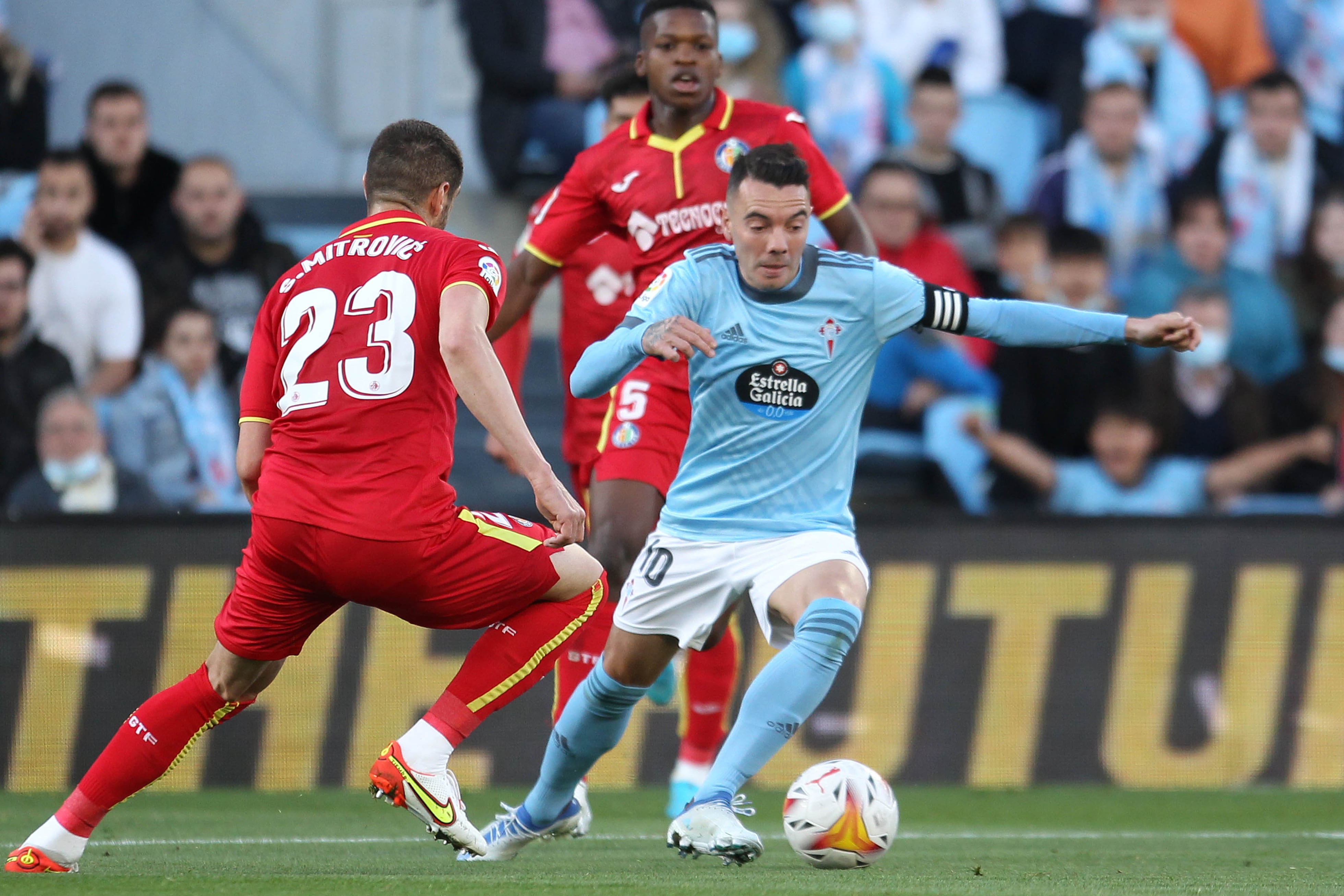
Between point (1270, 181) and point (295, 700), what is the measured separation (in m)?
6.45

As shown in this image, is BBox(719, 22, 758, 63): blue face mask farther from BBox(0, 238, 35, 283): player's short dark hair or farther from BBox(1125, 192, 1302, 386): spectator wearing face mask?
BBox(0, 238, 35, 283): player's short dark hair

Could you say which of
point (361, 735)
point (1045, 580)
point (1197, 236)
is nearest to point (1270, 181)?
point (1197, 236)

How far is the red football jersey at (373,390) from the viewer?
454 cm

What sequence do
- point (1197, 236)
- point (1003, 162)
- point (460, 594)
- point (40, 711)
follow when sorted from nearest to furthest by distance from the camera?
point (460, 594) → point (40, 711) → point (1197, 236) → point (1003, 162)

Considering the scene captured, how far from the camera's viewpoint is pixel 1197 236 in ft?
33.3

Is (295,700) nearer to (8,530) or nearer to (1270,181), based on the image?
(8,530)

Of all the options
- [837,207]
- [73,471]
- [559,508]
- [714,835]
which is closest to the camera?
[559,508]

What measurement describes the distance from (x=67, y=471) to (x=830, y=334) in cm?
495

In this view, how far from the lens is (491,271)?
460 cm

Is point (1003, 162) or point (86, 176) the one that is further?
point (1003, 162)

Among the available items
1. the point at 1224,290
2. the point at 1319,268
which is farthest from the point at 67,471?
the point at 1319,268

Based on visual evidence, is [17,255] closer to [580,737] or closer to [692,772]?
[692,772]

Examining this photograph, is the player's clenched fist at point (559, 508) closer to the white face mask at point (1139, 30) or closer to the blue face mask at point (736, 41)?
the blue face mask at point (736, 41)

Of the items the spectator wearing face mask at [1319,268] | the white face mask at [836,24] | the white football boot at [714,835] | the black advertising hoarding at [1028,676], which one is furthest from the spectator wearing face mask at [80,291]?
the spectator wearing face mask at [1319,268]
